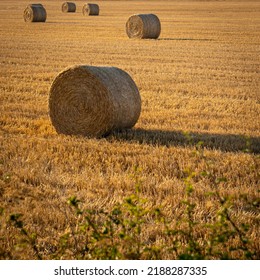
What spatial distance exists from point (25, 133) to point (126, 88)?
1.85m

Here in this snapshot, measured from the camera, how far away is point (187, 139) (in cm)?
845

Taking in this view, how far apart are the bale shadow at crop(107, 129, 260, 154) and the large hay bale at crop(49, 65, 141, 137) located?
0.28 meters

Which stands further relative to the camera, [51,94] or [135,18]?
[135,18]

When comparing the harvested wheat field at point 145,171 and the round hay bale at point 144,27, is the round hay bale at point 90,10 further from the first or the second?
the harvested wheat field at point 145,171

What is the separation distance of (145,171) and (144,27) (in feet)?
68.5

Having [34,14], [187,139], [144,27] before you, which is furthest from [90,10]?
[187,139]

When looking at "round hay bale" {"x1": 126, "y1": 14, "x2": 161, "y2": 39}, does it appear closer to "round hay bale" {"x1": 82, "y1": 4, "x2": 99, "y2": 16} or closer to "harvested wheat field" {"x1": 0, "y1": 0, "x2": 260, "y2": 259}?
"harvested wheat field" {"x1": 0, "y1": 0, "x2": 260, "y2": 259}

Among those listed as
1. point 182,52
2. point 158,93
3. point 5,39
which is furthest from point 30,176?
point 5,39

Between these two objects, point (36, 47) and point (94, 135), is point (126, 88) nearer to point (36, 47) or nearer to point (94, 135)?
point (94, 135)

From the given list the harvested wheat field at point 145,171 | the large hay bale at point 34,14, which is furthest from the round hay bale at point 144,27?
the large hay bale at point 34,14

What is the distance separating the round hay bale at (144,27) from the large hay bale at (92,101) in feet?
58.4

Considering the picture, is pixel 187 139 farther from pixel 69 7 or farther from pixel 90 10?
pixel 69 7

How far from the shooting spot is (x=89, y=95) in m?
9.27
